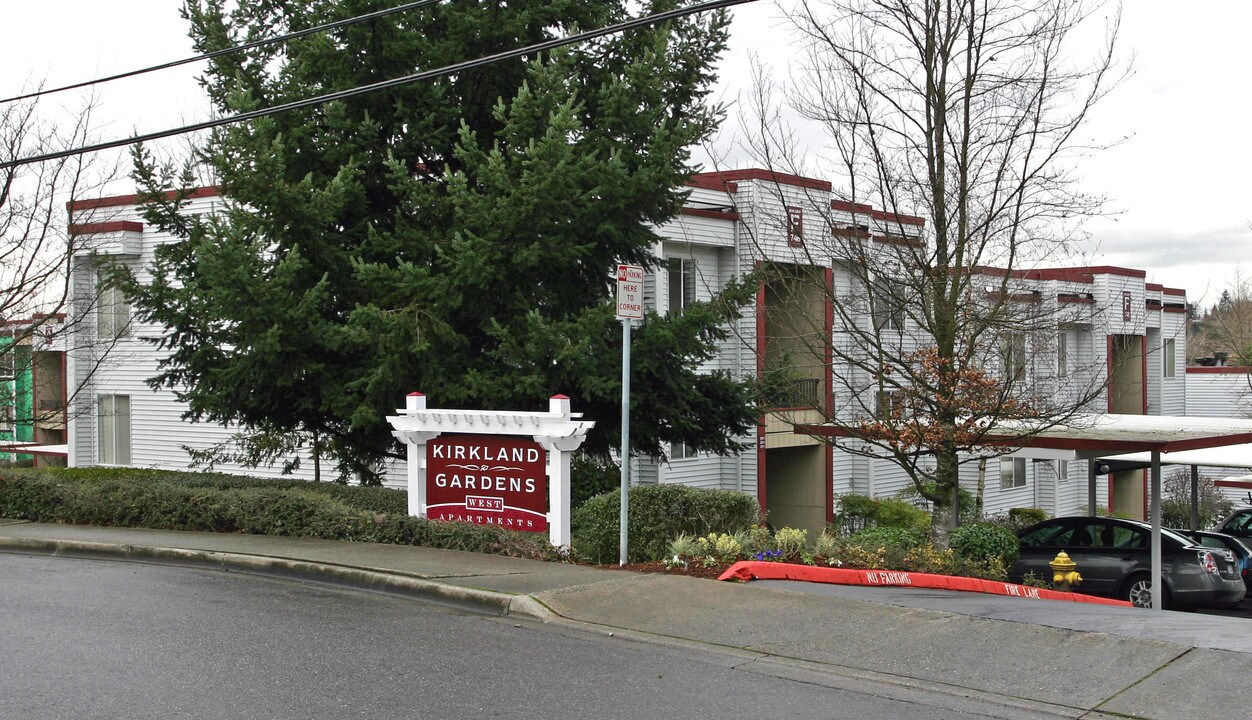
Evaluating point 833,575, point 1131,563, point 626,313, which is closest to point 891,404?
point 1131,563

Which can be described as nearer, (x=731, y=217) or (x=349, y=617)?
(x=349, y=617)

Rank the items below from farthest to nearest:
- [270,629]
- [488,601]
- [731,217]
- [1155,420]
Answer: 1. [731,217]
2. [1155,420]
3. [488,601]
4. [270,629]

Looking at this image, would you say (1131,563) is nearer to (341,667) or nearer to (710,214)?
(710,214)

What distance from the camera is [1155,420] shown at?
21328mm

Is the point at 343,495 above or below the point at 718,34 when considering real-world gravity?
below

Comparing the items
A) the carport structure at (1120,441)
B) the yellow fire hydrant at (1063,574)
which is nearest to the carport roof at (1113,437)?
the carport structure at (1120,441)

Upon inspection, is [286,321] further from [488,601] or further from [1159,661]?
[1159,661]

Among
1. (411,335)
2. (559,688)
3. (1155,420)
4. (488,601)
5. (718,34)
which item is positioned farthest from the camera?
(1155,420)

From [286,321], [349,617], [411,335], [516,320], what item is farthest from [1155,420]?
[349,617]

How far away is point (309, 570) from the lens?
443 inches

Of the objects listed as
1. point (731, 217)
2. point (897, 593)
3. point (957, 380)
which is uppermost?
point (731, 217)

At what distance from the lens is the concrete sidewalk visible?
23.5ft

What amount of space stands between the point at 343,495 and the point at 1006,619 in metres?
8.63

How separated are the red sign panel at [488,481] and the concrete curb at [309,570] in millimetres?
2175
